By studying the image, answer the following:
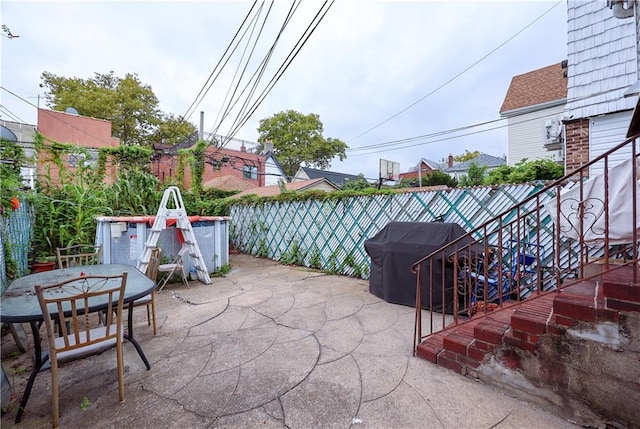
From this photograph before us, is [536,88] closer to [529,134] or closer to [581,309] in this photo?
[529,134]

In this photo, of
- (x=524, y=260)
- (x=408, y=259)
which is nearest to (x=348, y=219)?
→ (x=408, y=259)

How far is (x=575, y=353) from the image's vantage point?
1.55 m

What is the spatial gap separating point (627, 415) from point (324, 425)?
1.63m

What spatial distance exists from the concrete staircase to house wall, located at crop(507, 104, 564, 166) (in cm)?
998

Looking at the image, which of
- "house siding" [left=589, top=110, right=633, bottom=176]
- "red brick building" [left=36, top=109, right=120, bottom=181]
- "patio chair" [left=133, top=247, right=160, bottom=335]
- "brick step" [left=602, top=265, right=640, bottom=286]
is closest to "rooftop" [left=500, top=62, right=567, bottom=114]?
"house siding" [left=589, top=110, right=633, bottom=176]

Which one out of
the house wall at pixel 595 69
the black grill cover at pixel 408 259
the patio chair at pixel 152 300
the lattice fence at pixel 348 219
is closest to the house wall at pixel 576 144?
the house wall at pixel 595 69

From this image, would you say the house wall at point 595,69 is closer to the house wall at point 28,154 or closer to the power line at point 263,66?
the power line at point 263,66

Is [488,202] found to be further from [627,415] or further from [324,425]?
[324,425]

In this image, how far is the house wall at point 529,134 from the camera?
9.47m

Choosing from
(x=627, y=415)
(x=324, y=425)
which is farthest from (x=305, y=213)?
(x=627, y=415)

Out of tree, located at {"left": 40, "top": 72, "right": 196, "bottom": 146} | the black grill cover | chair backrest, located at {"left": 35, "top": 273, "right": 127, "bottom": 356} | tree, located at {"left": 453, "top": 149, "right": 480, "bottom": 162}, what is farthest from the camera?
tree, located at {"left": 453, "top": 149, "right": 480, "bottom": 162}

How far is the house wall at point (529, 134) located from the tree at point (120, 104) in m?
16.3

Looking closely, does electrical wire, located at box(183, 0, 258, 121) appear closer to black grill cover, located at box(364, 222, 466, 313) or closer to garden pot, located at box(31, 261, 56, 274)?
black grill cover, located at box(364, 222, 466, 313)

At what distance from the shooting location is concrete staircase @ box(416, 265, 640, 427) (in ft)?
4.65
